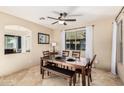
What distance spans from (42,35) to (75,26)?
185cm

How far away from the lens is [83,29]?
500 cm

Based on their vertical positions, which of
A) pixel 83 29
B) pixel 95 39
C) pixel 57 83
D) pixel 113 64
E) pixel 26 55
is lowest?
pixel 57 83

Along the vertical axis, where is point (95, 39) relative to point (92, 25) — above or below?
below

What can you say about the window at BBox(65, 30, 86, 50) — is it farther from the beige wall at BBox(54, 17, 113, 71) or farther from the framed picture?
the framed picture

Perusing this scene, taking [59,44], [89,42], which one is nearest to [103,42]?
[89,42]

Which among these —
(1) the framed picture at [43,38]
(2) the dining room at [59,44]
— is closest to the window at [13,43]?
(2) the dining room at [59,44]

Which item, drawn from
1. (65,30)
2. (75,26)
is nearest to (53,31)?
(65,30)

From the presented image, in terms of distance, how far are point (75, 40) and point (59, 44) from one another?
111cm

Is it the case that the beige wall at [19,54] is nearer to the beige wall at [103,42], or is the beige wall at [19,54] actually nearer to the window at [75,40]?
the window at [75,40]

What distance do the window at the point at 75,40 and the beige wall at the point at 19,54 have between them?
119 centimetres

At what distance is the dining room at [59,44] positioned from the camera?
9.98 ft
